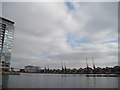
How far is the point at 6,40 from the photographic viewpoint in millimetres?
63062

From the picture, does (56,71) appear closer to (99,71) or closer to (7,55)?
(99,71)

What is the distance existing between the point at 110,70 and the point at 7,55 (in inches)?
1679

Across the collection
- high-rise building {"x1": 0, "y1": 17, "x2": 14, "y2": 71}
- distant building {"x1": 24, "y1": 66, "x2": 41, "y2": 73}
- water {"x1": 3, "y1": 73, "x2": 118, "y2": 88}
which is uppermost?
high-rise building {"x1": 0, "y1": 17, "x2": 14, "y2": 71}

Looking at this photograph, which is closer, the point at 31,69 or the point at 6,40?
the point at 6,40

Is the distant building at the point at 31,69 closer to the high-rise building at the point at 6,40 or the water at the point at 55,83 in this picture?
the high-rise building at the point at 6,40

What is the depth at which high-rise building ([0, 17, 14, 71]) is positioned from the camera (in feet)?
193

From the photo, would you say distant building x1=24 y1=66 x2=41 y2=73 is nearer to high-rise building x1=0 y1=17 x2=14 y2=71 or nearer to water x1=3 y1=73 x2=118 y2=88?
high-rise building x1=0 y1=17 x2=14 y2=71

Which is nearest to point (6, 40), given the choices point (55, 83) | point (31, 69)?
point (31, 69)

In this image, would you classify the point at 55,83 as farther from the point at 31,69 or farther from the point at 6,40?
the point at 31,69

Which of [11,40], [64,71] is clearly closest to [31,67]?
[64,71]

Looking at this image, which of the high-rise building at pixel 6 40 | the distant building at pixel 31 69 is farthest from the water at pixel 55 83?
the distant building at pixel 31 69

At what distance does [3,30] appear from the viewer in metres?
61.0

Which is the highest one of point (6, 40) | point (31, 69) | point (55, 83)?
point (6, 40)

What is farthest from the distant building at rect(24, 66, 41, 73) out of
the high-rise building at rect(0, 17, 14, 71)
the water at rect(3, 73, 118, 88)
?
the water at rect(3, 73, 118, 88)
